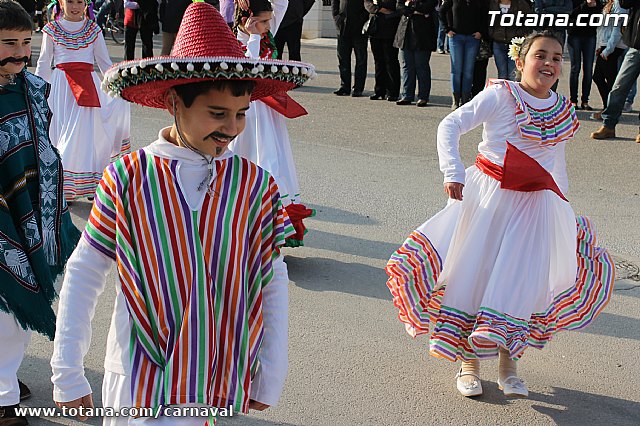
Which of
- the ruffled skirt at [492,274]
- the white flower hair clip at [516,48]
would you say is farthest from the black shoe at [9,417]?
the white flower hair clip at [516,48]

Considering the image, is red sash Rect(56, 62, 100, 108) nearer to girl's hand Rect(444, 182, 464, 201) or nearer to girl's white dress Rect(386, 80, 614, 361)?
girl's white dress Rect(386, 80, 614, 361)

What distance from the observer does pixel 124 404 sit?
8.79 feet

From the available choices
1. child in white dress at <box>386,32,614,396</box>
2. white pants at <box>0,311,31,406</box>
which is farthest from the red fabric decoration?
white pants at <box>0,311,31,406</box>

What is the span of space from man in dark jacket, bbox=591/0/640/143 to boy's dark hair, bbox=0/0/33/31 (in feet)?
25.6

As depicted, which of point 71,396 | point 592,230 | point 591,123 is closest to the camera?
point 71,396

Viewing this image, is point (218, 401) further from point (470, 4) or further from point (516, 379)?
point (470, 4)

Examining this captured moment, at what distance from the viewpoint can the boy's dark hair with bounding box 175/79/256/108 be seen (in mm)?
2633

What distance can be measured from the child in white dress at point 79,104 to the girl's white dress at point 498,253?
3930 mm

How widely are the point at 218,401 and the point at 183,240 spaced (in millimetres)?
485

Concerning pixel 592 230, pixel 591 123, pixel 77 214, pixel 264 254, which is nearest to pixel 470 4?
pixel 591 123

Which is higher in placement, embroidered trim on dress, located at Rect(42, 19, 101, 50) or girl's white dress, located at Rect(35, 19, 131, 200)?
embroidered trim on dress, located at Rect(42, 19, 101, 50)

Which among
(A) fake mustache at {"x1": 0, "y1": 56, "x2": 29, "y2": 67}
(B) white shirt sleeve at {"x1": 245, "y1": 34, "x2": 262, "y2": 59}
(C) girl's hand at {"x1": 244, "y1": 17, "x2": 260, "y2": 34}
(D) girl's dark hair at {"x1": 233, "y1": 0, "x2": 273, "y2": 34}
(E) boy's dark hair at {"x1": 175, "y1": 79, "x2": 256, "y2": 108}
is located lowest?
(B) white shirt sleeve at {"x1": 245, "y1": 34, "x2": 262, "y2": 59}

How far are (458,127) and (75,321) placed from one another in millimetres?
2394

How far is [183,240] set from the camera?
2.68 m
